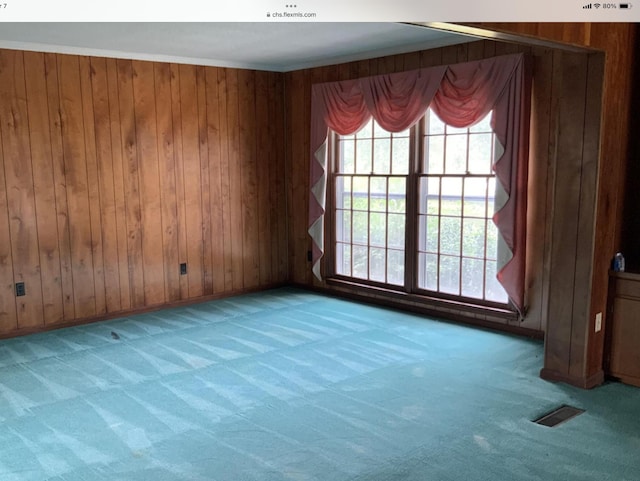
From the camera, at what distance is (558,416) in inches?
132

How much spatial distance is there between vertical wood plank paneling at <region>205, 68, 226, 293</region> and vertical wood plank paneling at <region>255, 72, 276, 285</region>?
0.49 metres

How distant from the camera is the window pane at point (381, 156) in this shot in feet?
19.1

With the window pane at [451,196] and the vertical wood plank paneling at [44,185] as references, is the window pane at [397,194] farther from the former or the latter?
the vertical wood plank paneling at [44,185]

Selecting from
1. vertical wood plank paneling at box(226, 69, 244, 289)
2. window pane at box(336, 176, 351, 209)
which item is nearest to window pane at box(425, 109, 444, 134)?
window pane at box(336, 176, 351, 209)

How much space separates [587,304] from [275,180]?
13.1 ft

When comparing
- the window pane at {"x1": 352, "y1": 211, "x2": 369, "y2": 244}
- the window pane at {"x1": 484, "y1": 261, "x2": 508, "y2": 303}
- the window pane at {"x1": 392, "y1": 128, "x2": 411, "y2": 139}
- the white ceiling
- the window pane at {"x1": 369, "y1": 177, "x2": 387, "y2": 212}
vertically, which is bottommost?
the window pane at {"x1": 484, "y1": 261, "x2": 508, "y2": 303}

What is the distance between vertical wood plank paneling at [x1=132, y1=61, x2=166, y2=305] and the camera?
567 cm

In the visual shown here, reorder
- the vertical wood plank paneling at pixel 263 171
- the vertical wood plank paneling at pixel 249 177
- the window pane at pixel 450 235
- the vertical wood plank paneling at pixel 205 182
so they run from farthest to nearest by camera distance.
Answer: the vertical wood plank paneling at pixel 263 171, the vertical wood plank paneling at pixel 249 177, the vertical wood plank paneling at pixel 205 182, the window pane at pixel 450 235

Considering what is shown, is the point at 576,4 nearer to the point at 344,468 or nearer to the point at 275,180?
the point at 344,468

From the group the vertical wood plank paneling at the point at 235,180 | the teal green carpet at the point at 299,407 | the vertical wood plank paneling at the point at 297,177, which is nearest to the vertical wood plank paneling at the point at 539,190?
the teal green carpet at the point at 299,407

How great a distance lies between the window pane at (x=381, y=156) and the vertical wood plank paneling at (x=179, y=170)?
1992mm

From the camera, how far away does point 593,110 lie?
3.57m

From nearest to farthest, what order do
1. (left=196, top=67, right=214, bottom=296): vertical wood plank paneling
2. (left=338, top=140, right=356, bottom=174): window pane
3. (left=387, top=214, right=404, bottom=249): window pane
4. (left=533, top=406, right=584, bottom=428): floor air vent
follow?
(left=533, top=406, right=584, bottom=428): floor air vent
(left=387, top=214, right=404, bottom=249): window pane
(left=196, top=67, right=214, bottom=296): vertical wood plank paneling
(left=338, top=140, right=356, bottom=174): window pane

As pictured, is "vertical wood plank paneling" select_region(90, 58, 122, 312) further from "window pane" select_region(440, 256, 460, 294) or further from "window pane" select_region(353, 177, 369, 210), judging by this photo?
"window pane" select_region(440, 256, 460, 294)
